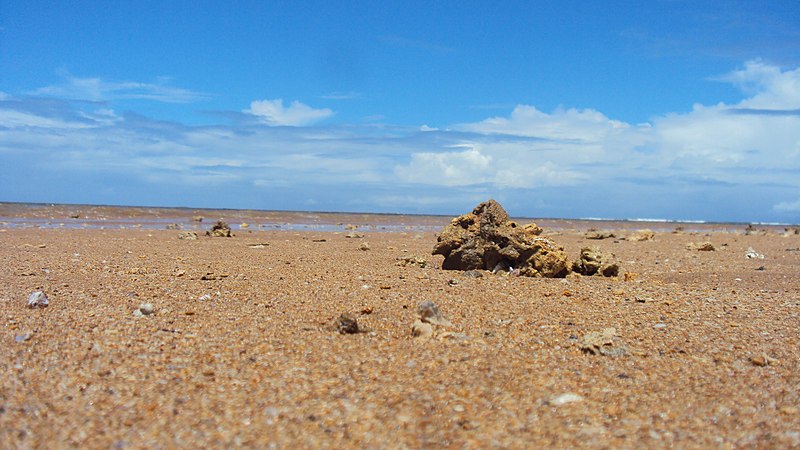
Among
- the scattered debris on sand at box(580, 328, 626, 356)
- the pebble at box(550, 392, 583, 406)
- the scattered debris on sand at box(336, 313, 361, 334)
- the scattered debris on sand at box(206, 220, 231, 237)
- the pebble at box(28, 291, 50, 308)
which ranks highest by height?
the scattered debris on sand at box(206, 220, 231, 237)

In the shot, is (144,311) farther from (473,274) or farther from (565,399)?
(473,274)

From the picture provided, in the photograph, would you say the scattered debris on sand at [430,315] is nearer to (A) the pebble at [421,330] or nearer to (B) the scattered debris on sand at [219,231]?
(A) the pebble at [421,330]

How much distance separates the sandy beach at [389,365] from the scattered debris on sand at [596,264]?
1.27 m

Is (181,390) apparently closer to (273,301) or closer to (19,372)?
(19,372)

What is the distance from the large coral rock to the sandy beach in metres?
0.96

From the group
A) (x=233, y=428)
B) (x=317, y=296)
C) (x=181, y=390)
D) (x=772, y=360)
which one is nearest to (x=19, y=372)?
(x=181, y=390)

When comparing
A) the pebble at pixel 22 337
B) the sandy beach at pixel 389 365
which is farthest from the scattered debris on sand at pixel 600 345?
the pebble at pixel 22 337

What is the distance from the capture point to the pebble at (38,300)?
6.08m

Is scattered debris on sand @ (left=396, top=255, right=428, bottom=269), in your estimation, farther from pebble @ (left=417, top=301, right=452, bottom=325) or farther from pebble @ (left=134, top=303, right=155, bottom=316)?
pebble @ (left=134, top=303, right=155, bottom=316)

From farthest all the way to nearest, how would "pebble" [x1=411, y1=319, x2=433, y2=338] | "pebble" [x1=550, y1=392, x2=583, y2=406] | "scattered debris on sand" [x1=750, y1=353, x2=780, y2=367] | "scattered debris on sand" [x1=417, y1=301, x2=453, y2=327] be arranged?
"scattered debris on sand" [x1=417, y1=301, x2=453, y2=327] → "pebble" [x1=411, y1=319, x2=433, y2=338] → "scattered debris on sand" [x1=750, y1=353, x2=780, y2=367] → "pebble" [x1=550, y1=392, x2=583, y2=406]

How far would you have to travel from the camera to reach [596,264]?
9.47 meters

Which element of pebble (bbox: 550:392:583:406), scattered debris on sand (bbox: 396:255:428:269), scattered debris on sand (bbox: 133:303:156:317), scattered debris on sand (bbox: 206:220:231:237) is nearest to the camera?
pebble (bbox: 550:392:583:406)

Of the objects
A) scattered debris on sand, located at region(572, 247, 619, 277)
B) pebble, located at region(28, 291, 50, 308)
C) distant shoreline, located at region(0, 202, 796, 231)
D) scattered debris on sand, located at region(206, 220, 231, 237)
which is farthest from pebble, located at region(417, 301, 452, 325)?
distant shoreline, located at region(0, 202, 796, 231)

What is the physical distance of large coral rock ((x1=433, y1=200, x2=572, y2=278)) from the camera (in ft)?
30.4
